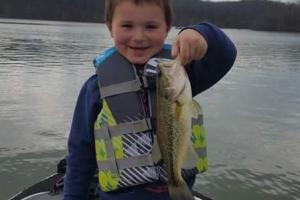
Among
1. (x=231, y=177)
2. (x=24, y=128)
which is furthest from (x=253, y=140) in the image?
(x=24, y=128)

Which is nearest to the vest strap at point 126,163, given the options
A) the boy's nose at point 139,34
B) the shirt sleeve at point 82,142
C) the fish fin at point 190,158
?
the shirt sleeve at point 82,142

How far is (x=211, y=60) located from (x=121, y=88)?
486 millimetres

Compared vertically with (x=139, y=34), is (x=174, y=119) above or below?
below

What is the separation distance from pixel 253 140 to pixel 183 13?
68.5 metres

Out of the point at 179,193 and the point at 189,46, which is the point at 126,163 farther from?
the point at 189,46

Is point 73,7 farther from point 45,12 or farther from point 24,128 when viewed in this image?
point 24,128

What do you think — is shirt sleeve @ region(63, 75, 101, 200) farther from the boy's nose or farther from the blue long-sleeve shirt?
the boy's nose

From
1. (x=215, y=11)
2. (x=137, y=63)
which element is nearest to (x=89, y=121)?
(x=137, y=63)

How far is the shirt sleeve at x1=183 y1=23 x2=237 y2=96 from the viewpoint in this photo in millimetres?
2477

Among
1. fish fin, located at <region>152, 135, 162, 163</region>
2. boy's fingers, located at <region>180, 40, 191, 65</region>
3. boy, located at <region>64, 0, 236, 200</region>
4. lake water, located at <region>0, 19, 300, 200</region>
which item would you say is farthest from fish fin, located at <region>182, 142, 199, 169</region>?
lake water, located at <region>0, 19, 300, 200</region>

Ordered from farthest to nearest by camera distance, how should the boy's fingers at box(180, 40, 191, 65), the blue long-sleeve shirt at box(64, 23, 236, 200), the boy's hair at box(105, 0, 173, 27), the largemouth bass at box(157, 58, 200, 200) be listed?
the blue long-sleeve shirt at box(64, 23, 236, 200)
the boy's hair at box(105, 0, 173, 27)
the boy's fingers at box(180, 40, 191, 65)
the largemouth bass at box(157, 58, 200, 200)

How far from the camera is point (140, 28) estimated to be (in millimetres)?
2443

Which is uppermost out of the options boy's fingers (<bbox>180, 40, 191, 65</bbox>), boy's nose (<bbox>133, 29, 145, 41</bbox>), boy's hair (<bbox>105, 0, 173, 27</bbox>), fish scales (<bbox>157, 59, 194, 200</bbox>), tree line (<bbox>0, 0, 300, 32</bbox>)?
boy's hair (<bbox>105, 0, 173, 27</bbox>)

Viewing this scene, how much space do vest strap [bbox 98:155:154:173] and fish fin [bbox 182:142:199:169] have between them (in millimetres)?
238
